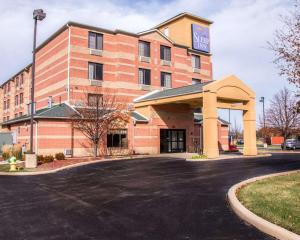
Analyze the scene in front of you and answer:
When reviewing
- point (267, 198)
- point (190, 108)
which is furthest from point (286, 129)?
point (267, 198)

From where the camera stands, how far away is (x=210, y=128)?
24922mm

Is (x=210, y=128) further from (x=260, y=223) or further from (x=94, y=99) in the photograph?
(x=260, y=223)

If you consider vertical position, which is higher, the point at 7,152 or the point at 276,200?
the point at 7,152

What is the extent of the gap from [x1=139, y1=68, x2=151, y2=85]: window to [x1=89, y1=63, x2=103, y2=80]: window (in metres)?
4.35

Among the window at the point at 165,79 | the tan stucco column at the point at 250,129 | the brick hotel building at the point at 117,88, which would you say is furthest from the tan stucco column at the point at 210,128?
the window at the point at 165,79

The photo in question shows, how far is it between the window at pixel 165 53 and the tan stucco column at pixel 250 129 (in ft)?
37.9

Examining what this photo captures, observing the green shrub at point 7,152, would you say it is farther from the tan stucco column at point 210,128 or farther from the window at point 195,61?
the window at point 195,61

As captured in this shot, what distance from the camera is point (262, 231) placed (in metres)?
6.80

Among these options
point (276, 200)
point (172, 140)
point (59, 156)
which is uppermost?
point (172, 140)

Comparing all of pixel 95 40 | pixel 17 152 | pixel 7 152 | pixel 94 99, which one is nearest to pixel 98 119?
pixel 94 99

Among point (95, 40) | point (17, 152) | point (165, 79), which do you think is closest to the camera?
point (17, 152)

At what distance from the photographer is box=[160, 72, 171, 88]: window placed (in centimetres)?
3634

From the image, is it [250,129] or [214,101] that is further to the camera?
[250,129]

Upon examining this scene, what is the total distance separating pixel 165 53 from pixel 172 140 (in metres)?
9.97
